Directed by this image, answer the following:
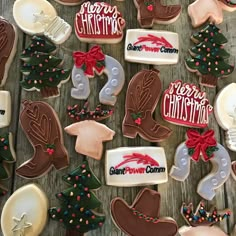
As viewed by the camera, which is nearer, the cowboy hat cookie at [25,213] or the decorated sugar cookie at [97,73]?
the cowboy hat cookie at [25,213]

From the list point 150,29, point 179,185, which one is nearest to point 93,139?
point 179,185

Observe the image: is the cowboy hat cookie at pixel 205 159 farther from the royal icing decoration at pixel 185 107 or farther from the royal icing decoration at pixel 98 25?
the royal icing decoration at pixel 98 25

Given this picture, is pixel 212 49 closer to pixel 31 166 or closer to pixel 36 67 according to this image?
pixel 36 67

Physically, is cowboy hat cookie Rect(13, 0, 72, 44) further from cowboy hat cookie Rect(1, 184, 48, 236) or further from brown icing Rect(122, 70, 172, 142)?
cowboy hat cookie Rect(1, 184, 48, 236)

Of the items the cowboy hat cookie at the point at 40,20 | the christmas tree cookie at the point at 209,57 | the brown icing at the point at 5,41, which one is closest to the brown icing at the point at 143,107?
the christmas tree cookie at the point at 209,57

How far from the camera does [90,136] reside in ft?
3.34

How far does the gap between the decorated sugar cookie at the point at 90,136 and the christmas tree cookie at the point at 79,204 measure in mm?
50

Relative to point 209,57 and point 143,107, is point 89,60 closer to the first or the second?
point 143,107

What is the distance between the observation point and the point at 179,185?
104cm

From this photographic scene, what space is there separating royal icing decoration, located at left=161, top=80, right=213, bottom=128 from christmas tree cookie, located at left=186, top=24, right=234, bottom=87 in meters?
0.07

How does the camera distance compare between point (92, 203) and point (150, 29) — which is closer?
point (92, 203)

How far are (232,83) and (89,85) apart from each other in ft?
1.43

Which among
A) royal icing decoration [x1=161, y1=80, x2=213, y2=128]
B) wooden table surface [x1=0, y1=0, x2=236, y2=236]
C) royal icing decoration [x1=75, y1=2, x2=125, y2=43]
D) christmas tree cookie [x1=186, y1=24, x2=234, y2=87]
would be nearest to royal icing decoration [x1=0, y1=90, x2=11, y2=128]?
wooden table surface [x1=0, y1=0, x2=236, y2=236]

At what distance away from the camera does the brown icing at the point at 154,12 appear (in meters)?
1.13
